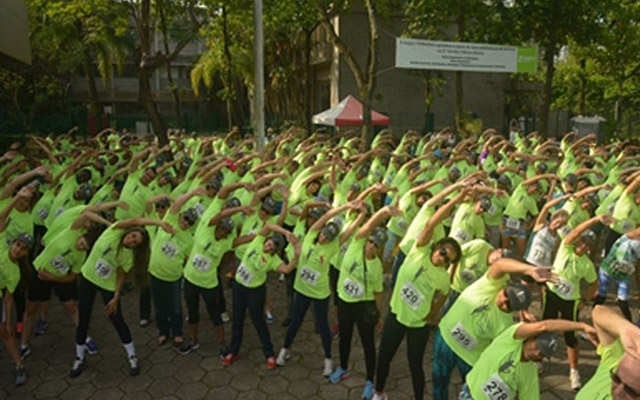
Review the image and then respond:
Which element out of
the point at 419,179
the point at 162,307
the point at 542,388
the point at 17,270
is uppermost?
the point at 419,179

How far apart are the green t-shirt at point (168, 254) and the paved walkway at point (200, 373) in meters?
1.09

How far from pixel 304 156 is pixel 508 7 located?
13120 mm

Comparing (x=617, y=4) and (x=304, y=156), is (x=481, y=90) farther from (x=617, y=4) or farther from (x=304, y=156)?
(x=304, y=156)

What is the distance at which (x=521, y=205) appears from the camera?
8562mm

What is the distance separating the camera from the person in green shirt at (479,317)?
14.2 ft

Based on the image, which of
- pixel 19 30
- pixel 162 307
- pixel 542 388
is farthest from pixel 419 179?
pixel 19 30

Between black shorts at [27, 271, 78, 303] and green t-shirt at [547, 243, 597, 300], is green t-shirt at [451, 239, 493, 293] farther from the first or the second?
black shorts at [27, 271, 78, 303]

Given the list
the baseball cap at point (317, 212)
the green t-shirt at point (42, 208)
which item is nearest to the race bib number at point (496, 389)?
the baseball cap at point (317, 212)

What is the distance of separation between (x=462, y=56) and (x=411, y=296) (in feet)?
49.5

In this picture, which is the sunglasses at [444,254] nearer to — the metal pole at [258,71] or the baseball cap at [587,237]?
the baseball cap at [587,237]

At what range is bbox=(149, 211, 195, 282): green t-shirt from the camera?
623 centimetres

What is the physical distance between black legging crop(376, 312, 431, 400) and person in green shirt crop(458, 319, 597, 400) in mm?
1187

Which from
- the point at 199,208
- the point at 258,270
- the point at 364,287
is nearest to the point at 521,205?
the point at 364,287

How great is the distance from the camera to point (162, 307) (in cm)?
647
